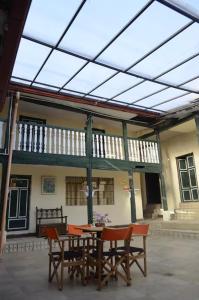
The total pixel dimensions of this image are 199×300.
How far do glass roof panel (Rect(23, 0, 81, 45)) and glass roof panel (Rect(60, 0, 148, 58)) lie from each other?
0.17 m

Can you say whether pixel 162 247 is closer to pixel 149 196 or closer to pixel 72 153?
pixel 72 153

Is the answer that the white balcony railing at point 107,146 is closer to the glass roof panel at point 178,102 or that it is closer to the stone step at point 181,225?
the glass roof panel at point 178,102

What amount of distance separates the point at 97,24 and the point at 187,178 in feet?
25.4

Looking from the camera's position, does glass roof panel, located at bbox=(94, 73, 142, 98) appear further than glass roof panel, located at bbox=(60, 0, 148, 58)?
Yes

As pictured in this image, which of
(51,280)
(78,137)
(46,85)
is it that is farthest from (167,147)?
(51,280)

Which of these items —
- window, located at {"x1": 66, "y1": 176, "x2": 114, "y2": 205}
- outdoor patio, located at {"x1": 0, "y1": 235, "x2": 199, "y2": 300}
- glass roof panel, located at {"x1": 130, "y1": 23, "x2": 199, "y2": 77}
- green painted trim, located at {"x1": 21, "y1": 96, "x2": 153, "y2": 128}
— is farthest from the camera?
window, located at {"x1": 66, "y1": 176, "x2": 114, "y2": 205}

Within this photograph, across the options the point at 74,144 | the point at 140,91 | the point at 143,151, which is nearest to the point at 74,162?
the point at 74,144

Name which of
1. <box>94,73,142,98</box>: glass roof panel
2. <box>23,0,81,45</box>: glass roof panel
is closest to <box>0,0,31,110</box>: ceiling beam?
<box>23,0,81,45</box>: glass roof panel

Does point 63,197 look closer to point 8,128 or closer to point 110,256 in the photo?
point 8,128

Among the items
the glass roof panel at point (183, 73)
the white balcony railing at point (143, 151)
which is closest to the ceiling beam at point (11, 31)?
the glass roof panel at point (183, 73)

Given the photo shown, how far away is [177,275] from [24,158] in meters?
4.91

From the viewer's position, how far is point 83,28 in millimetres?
4398

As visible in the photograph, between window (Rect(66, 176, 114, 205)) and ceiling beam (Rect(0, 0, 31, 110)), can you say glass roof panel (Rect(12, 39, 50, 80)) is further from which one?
window (Rect(66, 176, 114, 205))

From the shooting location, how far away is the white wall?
827cm
